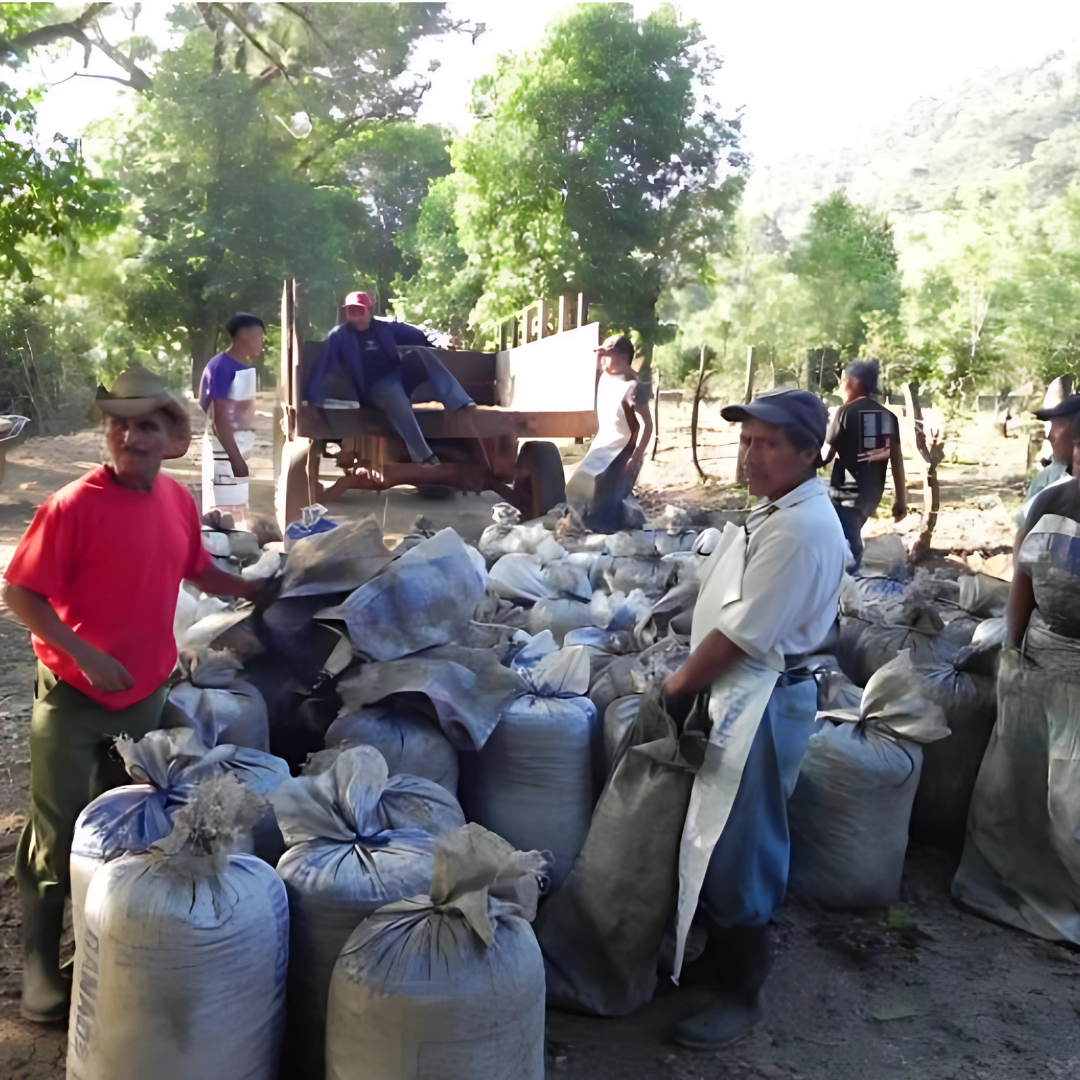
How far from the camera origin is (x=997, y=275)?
52.4 feet

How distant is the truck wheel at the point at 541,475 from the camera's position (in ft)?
25.8

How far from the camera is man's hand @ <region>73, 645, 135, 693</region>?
2012mm

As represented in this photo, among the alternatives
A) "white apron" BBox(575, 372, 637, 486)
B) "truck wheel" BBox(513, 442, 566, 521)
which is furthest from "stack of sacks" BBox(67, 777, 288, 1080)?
"truck wheel" BBox(513, 442, 566, 521)

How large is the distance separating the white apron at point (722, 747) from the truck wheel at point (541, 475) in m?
5.68

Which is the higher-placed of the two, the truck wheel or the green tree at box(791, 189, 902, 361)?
the green tree at box(791, 189, 902, 361)

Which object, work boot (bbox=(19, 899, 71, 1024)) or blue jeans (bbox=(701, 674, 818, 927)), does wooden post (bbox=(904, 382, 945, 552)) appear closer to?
blue jeans (bbox=(701, 674, 818, 927))

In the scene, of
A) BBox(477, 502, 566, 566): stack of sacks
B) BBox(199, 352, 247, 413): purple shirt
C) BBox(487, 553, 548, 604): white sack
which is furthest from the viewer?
BBox(199, 352, 247, 413): purple shirt

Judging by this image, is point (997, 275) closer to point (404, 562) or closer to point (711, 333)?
point (711, 333)

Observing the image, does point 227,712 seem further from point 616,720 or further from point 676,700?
point 676,700

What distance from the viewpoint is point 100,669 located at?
79.6 inches

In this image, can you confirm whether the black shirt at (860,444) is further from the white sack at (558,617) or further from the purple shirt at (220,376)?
the purple shirt at (220,376)

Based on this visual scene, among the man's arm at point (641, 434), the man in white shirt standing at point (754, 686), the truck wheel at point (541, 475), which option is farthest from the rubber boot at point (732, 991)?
the truck wheel at point (541, 475)

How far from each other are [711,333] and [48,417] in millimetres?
16090

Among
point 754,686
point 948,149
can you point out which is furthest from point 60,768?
point 948,149
